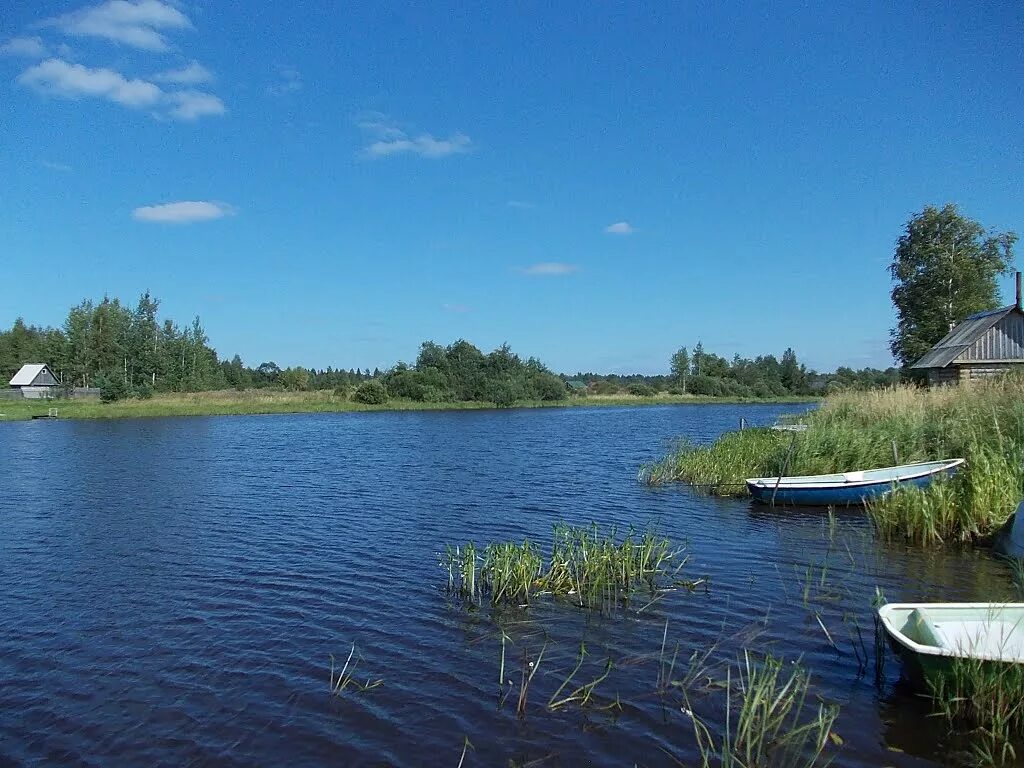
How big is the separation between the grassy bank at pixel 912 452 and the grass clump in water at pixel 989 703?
7797mm

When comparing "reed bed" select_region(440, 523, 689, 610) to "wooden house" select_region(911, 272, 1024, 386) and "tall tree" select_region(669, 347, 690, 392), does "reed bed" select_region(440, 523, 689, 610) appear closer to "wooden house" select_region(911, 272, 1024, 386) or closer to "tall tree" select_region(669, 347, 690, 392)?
"wooden house" select_region(911, 272, 1024, 386)

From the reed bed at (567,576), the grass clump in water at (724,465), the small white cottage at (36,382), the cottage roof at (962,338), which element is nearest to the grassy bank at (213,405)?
the small white cottage at (36,382)

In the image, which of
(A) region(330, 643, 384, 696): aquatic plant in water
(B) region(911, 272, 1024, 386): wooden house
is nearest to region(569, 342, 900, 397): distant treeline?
(B) region(911, 272, 1024, 386): wooden house

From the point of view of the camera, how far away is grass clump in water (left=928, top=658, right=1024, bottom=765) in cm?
623

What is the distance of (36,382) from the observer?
3497 inches

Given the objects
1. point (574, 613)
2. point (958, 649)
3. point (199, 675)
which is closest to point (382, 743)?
point (199, 675)

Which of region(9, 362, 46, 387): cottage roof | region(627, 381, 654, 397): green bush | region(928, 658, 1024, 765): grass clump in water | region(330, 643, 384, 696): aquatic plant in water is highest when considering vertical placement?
region(9, 362, 46, 387): cottage roof

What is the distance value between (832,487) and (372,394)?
73377 millimetres

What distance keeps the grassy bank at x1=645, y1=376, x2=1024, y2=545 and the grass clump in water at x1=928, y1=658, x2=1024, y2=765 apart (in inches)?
307

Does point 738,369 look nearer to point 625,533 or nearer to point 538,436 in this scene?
point 538,436

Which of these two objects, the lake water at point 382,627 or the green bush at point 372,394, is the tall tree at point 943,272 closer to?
the lake water at point 382,627

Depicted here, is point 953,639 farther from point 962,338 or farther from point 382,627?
point 962,338

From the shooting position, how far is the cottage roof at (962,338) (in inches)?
1158

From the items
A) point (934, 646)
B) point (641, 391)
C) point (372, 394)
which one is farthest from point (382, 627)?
point (641, 391)
